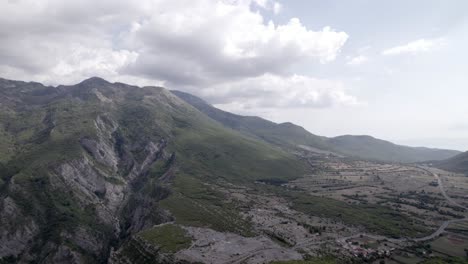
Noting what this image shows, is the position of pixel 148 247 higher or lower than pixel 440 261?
lower

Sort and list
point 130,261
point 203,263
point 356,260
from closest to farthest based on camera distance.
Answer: point 203,263 < point 356,260 < point 130,261

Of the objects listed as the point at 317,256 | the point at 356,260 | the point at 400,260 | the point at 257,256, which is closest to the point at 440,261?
the point at 400,260

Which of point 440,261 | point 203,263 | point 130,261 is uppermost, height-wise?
point 440,261

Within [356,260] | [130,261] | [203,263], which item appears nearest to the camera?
[203,263]

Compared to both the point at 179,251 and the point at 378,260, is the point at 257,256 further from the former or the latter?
the point at 378,260

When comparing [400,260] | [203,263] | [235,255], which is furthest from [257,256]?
[400,260]

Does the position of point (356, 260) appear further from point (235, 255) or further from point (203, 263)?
point (203, 263)

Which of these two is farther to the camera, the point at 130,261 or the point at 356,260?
the point at 130,261

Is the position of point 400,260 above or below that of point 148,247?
above

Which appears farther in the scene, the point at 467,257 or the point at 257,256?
the point at 467,257
